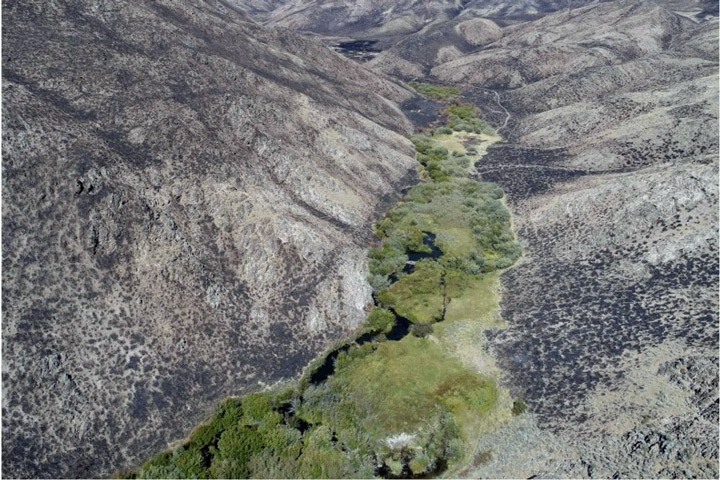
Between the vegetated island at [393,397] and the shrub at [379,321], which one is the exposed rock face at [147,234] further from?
the vegetated island at [393,397]

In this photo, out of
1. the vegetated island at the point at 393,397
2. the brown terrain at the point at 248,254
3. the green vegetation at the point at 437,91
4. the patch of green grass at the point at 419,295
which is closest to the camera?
the vegetated island at the point at 393,397

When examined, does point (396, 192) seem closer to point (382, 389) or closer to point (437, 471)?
point (382, 389)

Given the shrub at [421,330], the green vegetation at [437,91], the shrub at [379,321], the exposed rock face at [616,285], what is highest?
the exposed rock face at [616,285]

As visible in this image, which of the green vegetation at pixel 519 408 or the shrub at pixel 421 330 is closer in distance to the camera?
the green vegetation at pixel 519 408

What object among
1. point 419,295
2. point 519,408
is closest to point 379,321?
point 419,295

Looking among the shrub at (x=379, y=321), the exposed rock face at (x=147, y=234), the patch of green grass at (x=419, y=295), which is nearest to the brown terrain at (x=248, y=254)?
the exposed rock face at (x=147, y=234)
